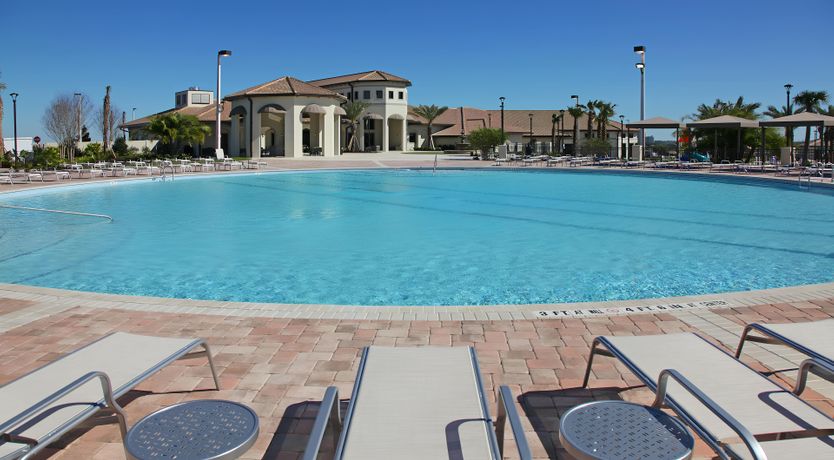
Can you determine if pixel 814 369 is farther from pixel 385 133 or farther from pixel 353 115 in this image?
pixel 385 133

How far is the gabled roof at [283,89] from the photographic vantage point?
1720 inches

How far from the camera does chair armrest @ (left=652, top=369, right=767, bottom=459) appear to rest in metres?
2.38

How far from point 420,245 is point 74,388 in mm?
8844

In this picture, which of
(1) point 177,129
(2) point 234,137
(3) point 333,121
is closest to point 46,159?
(1) point 177,129

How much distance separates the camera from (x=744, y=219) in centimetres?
1453

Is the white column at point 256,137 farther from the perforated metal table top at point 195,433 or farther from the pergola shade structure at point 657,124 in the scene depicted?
the perforated metal table top at point 195,433

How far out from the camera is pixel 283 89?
145ft

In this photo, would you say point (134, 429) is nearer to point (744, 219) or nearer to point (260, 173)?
point (744, 219)

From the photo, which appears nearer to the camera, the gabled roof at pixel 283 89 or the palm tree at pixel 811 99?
the palm tree at pixel 811 99

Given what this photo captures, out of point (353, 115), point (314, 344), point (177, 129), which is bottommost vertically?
point (314, 344)

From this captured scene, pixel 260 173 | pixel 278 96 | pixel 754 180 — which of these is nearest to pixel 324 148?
pixel 278 96

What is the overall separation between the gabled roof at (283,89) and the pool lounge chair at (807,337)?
41867 millimetres

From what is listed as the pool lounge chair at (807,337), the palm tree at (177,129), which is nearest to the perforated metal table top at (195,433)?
the pool lounge chair at (807,337)

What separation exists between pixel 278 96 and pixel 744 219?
114 feet
